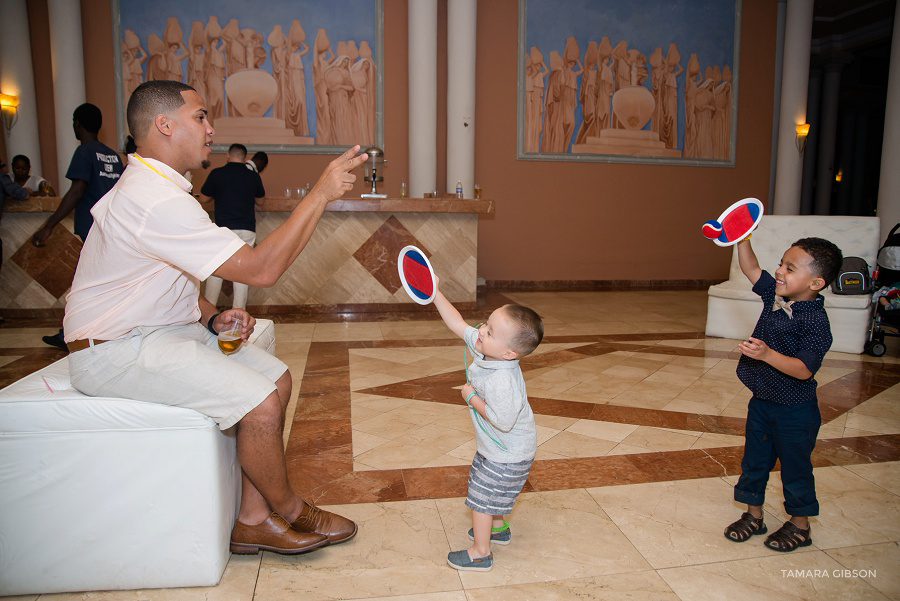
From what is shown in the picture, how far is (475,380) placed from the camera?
1.92 meters

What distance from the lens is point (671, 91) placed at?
9.31m

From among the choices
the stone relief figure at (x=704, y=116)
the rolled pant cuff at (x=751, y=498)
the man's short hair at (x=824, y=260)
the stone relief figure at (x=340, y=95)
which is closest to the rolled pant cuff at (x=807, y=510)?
the rolled pant cuff at (x=751, y=498)

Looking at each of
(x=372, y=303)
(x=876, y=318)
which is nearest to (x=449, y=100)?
(x=372, y=303)

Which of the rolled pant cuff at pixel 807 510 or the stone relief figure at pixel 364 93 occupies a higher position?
the stone relief figure at pixel 364 93

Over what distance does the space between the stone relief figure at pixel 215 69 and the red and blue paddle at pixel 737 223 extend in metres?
7.55

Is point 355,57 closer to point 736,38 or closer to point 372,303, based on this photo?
point 372,303

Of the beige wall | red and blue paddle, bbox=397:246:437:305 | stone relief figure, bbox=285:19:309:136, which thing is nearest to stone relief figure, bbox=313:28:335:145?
stone relief figure, bbox=285:19:309:136

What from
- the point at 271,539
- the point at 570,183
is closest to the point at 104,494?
the point at 271,539

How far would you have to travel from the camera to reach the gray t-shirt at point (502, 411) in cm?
184

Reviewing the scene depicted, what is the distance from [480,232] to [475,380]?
24.4 feet

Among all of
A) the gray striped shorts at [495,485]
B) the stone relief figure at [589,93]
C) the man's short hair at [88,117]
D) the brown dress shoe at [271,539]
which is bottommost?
the brown dress shoe at [271,539]

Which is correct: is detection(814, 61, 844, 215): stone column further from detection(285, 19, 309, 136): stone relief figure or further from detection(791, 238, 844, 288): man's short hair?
detection(791, 238, 844, 288): man's short hair

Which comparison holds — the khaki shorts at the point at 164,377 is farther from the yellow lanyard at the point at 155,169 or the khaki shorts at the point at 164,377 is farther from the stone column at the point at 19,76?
the stone column at the point at 19,76

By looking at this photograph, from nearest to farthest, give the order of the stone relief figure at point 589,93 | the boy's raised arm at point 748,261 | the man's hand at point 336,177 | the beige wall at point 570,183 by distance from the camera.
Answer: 1. the man's hand at point 336,177
2. the boy's raised arm at point 748,261
3. the beige wall at point 570,183
4. the stone relief figure at point 589,93
